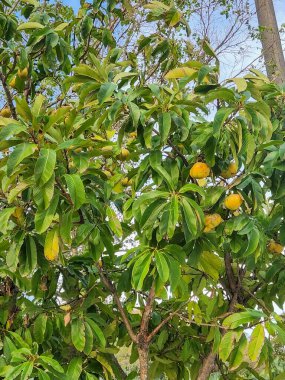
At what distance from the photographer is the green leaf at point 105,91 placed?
1.30 meters

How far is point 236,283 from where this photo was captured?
1.83 metres

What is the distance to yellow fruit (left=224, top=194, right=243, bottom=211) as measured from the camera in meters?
1.41

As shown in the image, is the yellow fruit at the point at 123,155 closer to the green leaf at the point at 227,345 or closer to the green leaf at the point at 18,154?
the green leaf at the point at 18,154

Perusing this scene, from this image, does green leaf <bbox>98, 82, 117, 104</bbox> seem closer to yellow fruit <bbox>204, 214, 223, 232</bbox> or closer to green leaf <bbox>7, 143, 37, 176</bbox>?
green leaf <bbox>7, 143, 37, 176</bbox>

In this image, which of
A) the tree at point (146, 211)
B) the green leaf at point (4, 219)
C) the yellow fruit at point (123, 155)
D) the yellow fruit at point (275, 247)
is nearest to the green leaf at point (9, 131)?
the tree at point (146, 211)

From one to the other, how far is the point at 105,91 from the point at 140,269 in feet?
1.59

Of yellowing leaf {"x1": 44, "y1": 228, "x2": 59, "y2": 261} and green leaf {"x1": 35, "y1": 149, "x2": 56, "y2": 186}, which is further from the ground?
green leaf {"x1": 35, "y1": 149, "x2": 56, "y2": 186}

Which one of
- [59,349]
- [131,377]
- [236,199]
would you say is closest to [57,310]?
[59,349]

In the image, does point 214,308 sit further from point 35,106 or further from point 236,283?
point 35,106

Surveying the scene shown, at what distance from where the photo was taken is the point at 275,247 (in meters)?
1.74

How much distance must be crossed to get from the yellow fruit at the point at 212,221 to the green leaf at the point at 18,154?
53cm

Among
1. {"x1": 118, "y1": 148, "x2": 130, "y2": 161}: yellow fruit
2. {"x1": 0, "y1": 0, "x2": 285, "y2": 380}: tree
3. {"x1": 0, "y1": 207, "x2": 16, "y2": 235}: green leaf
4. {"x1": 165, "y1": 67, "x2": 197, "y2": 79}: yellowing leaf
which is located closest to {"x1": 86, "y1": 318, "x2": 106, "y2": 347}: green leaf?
{"x1": 0, "y1": 0, "x2": 285, "y2": 380}: tree

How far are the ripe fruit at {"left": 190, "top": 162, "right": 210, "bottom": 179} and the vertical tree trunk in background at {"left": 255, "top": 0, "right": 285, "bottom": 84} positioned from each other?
162 inches

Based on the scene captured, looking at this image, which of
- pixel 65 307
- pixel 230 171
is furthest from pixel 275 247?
pixel 65 307
